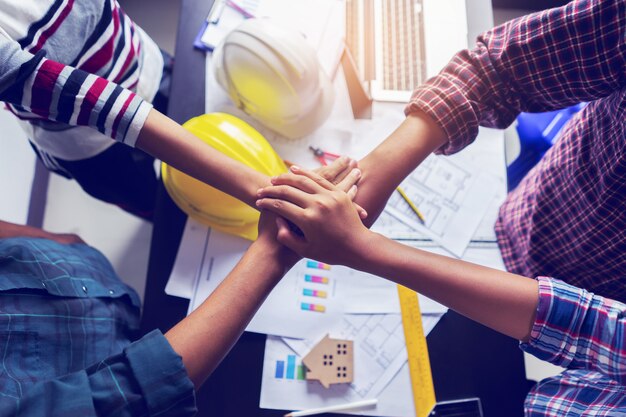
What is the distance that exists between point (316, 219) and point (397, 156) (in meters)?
0.20

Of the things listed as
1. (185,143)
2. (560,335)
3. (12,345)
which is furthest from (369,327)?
(12,345)

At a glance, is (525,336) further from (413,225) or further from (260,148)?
A: (260,148)

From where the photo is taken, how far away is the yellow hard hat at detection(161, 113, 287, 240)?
85 cm

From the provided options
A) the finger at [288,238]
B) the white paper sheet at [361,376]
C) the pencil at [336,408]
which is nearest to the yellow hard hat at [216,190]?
the finger at [288,238]

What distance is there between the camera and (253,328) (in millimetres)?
869

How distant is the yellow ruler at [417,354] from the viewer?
86cm

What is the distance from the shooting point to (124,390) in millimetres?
589

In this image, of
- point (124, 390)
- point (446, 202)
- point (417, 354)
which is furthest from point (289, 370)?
point (446, 202)

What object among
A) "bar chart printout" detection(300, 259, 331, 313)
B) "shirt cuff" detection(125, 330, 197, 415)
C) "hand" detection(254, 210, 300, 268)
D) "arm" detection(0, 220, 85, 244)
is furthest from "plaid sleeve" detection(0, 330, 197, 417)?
"arm" detection(0, 220, 85, 244)

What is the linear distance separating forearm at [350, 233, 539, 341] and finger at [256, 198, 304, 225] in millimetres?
120

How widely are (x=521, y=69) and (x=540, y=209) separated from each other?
0.25 m

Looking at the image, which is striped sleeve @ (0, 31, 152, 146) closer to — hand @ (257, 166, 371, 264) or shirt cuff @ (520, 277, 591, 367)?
hand @ (257, 166, 371, 264)

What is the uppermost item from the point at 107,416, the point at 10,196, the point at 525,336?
the point at 10,196

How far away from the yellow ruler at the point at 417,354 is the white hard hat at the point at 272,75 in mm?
402
